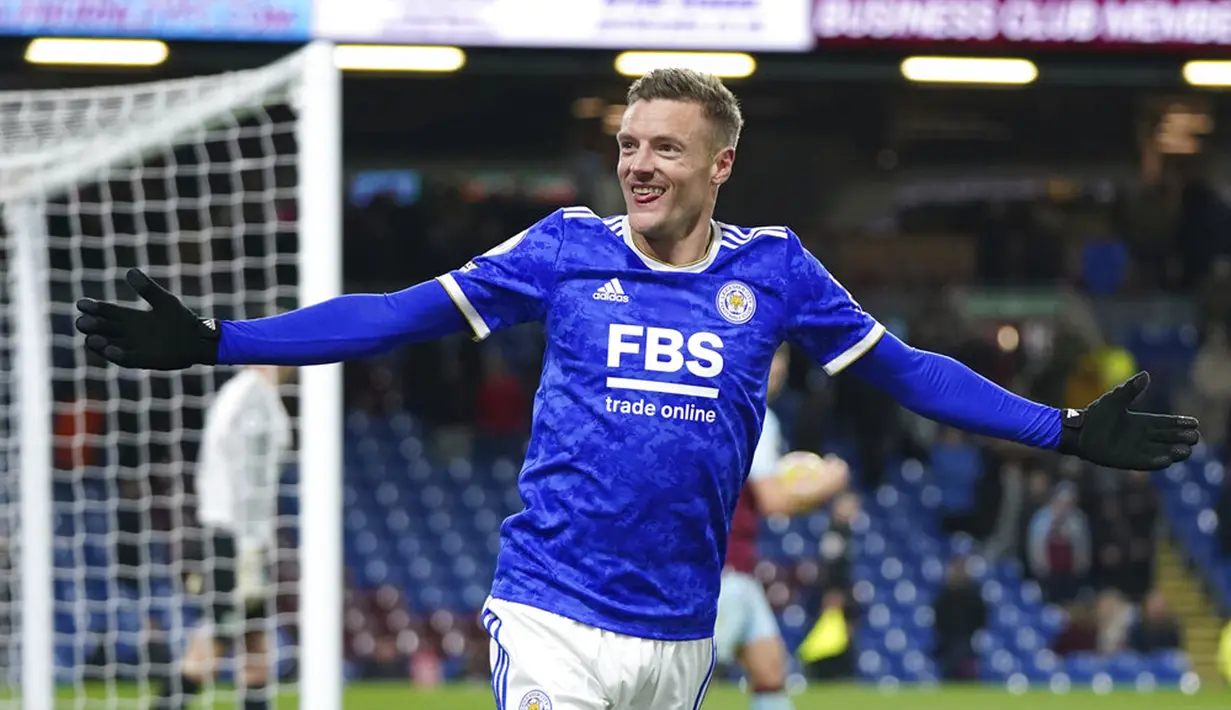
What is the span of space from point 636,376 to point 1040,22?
9.17 meters

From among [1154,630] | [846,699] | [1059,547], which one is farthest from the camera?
[1059,547]

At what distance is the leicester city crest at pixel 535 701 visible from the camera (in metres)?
3.58

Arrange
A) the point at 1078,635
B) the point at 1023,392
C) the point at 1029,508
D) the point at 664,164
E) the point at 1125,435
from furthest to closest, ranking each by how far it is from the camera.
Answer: the point at 1023,392
the point at 1029,508
the point at 1078,635
the point at 1125,435
the point at 664,164

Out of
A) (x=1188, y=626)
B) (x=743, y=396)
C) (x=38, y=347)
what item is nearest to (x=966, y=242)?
(x=1188, y=626)

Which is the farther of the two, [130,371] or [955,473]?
[955,473]

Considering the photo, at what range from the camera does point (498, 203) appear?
16.4 metres

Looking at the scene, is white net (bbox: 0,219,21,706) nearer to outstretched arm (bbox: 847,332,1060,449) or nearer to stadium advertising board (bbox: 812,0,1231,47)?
stadium advertising board (bbox: 812,0,1231,47)

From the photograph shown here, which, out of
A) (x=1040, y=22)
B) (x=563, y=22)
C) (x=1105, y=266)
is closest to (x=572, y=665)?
(x=563, y=22)

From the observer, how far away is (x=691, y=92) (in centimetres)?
370

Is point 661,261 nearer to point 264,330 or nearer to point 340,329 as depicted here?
point 340,329

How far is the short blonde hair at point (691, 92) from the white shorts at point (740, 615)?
12.1ft

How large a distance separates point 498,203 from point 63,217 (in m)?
6.24

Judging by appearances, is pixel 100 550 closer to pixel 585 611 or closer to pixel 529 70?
pixel 529 70

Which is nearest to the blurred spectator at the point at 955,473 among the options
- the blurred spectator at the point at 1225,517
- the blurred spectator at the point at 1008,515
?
the blurred spectator at the point at 1008,515
